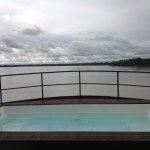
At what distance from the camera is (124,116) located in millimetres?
5973

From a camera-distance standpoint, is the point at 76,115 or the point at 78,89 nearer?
the point at 76,115

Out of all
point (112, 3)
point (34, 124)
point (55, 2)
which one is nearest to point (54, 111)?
point (34, 124)

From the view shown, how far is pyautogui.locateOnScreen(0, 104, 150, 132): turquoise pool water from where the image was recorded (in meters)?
5.60

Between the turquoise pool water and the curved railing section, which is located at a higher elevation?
the turquoise pool water

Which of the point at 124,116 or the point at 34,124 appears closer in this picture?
the point at 34,124

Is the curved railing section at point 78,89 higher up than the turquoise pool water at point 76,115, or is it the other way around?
the turquoise pool water at point 76,115

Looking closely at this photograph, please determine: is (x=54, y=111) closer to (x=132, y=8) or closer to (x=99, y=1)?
(x=99, y=1)

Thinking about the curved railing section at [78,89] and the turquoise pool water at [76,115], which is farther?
the curved railing section at [78,89]

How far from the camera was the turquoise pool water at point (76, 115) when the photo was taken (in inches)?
220

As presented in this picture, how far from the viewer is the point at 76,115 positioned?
6.04 meters

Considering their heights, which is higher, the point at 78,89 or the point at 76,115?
the point at 76,115

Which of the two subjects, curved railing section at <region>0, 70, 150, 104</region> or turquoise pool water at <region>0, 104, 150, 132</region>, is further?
curved railing section at <region>0, 70, 150, 104</region>

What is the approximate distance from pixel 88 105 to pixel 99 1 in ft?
11.9
